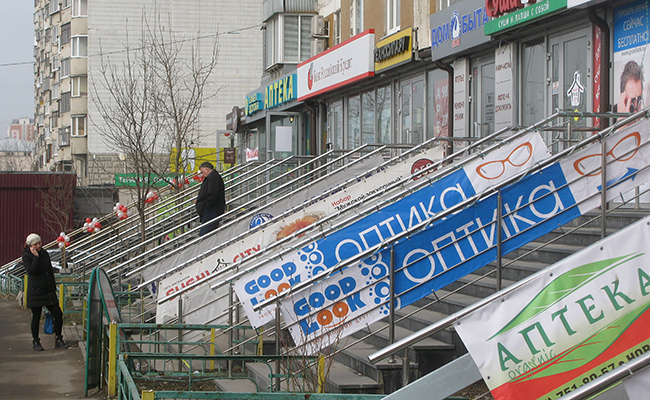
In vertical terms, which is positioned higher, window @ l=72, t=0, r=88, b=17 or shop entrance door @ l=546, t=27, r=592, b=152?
window @ l=72, t=0, r=88, b=17

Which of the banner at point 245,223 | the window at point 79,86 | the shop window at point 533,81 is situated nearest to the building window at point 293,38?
the banner at point 245,223

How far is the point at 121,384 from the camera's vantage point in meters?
5.73

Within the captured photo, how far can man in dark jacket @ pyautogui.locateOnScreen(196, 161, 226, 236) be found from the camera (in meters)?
12.7

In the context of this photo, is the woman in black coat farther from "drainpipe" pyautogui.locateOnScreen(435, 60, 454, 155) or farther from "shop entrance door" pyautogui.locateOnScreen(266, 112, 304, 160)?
"shop entrance door" pyautogui.locateOnScreen(266, 112, 304, 160)

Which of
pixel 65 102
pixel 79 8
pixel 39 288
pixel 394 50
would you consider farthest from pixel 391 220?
pixel 65 102

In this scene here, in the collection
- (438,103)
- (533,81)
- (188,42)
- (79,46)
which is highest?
(79,46)

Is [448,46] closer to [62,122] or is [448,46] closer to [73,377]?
[73,377]

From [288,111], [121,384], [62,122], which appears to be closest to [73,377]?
[121,384]

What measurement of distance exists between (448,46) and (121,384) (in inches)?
391

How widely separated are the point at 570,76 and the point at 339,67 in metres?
8.60

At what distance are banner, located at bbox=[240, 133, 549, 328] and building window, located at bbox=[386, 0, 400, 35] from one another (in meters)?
9.74

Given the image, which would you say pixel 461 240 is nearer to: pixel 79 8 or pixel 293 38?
pixel 293 38

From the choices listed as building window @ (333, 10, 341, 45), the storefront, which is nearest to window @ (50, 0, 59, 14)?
the storefront

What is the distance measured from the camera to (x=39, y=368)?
10117 mm
